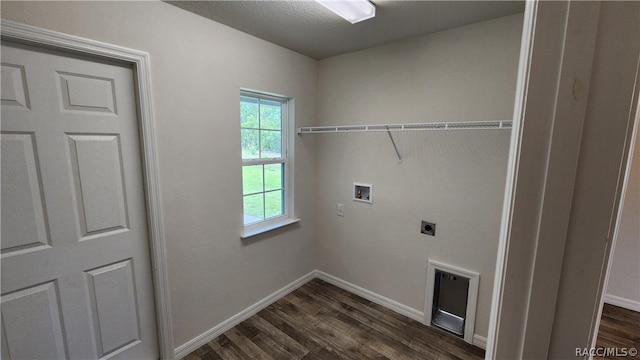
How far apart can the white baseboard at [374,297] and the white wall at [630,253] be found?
1971mm

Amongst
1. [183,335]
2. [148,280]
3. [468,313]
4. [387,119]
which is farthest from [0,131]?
[468,313]

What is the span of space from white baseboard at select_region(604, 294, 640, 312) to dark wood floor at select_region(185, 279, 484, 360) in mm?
1670

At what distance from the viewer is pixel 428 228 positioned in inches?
85.8

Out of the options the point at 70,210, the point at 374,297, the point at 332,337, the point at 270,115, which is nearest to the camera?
the point at 70,210

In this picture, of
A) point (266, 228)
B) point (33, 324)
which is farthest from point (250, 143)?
point (33, 324)

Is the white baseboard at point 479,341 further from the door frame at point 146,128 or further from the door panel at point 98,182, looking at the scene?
the door panel at point 98,182

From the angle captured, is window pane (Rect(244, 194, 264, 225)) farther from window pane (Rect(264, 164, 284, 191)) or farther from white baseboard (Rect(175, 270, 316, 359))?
white baseboard (Rect(175, 270, 316, 359))

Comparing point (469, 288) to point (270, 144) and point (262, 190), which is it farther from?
point (270, 144)

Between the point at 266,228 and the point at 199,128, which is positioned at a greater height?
the point at 199,128

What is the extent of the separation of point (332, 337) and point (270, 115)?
80.4 inches

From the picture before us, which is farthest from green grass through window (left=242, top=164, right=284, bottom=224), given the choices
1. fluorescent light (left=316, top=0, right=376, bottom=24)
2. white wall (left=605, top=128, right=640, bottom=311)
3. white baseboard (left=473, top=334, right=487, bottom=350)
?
white wall (left=605, top=128, right=640, bottom=311)

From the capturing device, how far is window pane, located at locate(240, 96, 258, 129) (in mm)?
2215

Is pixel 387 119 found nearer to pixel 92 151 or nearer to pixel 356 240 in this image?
pixel 356 240

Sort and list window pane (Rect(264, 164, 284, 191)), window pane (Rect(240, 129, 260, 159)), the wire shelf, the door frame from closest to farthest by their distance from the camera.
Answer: the door frame → the wire shelf → window pane (Rect(240, 129, 260, 159)) → window pane (Rect(264, 164, 284, 191))
